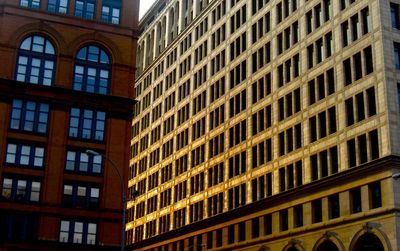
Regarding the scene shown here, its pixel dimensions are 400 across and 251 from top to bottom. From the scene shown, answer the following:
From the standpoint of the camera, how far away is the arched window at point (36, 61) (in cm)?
5872

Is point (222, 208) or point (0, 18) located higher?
point (0, 18)

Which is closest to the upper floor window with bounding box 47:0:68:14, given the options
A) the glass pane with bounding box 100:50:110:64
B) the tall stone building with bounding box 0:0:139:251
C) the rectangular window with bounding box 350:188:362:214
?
the tall stone building with bounding box 0:0:139:251

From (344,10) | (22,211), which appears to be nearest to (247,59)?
(344,10)

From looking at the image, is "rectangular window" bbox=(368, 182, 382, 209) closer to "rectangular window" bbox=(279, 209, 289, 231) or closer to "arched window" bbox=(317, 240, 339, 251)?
"arched window" bbox=(317, 240, 339, 251)

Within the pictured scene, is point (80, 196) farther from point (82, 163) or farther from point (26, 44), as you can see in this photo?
point (26, 44)

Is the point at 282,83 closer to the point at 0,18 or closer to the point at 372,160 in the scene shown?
the point at 372,160

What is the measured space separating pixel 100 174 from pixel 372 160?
25.7 m

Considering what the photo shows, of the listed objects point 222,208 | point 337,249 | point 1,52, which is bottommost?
point 337,249

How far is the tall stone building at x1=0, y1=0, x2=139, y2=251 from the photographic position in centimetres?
5581

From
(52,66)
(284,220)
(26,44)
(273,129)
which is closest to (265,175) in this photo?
(273,129)

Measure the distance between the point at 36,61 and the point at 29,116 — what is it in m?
5.62

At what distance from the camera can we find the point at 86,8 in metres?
63.3

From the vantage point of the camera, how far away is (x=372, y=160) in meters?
49.1

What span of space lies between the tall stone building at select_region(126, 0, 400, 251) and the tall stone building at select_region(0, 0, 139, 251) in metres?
14.8
